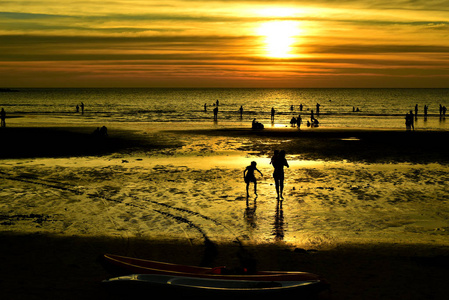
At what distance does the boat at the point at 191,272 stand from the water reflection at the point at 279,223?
3668mm

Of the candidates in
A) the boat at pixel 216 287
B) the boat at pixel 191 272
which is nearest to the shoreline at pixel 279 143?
the boat at pixel 191 272

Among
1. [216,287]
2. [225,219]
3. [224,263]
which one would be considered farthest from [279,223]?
[216,287]

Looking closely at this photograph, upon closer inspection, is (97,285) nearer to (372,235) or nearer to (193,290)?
(193,290)

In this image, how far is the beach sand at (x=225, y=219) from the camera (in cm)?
963

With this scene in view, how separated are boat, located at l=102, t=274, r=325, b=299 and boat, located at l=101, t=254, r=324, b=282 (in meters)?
0.16

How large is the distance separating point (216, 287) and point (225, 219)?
6.07 meters

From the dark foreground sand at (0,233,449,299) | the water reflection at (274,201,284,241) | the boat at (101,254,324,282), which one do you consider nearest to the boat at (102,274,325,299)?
the boat at (101,254,324,282)

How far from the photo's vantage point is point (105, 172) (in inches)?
862

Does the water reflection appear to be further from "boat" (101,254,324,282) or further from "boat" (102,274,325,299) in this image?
"boat" (102,274,325,299)

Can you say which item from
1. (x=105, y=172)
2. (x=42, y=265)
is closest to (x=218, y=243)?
(x=42, y=265)

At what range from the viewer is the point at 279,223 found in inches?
522

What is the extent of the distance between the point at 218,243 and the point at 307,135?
30.4 meters

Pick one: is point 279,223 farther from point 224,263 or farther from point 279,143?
point 279,143

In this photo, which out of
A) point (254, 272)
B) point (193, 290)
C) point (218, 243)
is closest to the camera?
point (193, 290)
